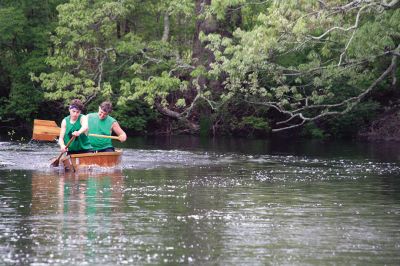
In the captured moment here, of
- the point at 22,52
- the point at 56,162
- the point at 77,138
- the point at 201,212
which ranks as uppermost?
the point at 22,52

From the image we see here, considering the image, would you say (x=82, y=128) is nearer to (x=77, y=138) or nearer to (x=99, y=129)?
(x=77, y=138)

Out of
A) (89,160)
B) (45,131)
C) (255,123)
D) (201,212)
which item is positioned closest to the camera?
(201,212)

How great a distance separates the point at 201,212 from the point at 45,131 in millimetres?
13686

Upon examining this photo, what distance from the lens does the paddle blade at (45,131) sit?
2869 cm

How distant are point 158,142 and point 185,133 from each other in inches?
291

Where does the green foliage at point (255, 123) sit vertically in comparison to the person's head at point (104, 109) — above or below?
below

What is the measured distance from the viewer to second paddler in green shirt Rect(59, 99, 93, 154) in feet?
74.8

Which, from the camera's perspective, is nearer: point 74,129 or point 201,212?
point 201,212

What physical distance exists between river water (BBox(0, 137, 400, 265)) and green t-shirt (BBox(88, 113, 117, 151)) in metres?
0.86

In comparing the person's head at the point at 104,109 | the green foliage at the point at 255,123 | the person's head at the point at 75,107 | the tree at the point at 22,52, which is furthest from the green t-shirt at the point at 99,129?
the tree at the point at 22,52

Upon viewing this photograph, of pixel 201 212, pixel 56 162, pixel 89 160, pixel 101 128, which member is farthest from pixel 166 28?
pixel 201 212

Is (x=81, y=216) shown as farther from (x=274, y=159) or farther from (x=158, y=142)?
(x=158, y=142)

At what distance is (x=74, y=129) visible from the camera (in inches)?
920

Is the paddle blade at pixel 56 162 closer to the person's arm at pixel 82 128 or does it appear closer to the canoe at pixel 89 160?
the canoe at pixel 89 160
